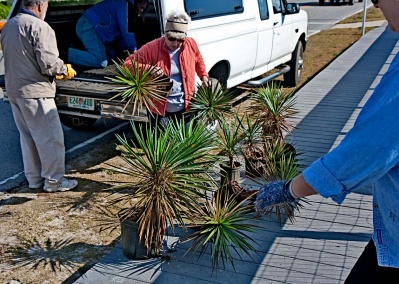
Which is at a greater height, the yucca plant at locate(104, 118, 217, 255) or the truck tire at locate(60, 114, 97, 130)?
the yucca plant at locate(104, 118, 217, 255)

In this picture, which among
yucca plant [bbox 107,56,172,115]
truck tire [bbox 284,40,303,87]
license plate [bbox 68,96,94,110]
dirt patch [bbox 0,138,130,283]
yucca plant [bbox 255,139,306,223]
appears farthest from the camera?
truck tire [bbox 284,40,303,87]

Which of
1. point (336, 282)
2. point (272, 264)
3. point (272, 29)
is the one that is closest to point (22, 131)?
point (272, 264)

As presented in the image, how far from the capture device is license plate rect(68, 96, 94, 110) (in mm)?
5592

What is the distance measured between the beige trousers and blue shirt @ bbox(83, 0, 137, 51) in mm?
1719

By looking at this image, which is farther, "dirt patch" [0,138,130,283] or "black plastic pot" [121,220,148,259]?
"dirt patch" [0,138,130,283]

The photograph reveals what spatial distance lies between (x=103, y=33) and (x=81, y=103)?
1.25 meters

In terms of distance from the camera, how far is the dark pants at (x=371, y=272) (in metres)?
1.90

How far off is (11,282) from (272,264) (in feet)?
6.25

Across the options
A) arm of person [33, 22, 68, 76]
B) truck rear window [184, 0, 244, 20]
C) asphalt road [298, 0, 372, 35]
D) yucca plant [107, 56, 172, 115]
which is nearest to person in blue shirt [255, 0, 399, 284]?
yucca plant [107, 56, 172, 115]

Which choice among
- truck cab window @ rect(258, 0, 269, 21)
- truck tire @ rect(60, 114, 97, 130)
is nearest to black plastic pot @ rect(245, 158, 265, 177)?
truck tire @ rect(60, 114, 97, 130)

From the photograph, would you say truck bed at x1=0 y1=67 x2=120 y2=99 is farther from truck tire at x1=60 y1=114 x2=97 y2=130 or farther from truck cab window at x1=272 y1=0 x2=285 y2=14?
truck cab window at x1=272 y1=0 x2=285 y2=14

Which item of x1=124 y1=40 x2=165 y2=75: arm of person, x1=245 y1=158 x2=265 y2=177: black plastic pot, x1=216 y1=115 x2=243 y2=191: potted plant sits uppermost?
x1=124 y1=40 x2=165 y2=75: arm of person

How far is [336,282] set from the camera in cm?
343

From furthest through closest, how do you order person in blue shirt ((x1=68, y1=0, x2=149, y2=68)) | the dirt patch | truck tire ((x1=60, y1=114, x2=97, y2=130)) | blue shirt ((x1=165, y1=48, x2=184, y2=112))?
truck tire ((x1=60, y1=114, x2=97, y2=130))
person in blue shirt ((x1=68, y1=0, x2=149, y2=68))
blue shirt ((x1=165, y1=48, x2=184, y2=112))
the dirt patch
